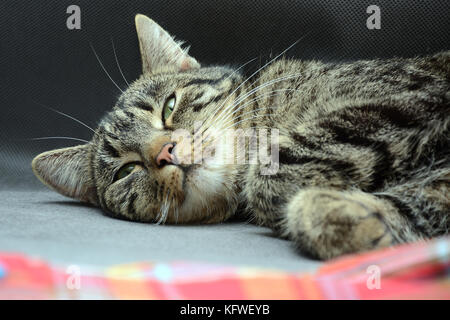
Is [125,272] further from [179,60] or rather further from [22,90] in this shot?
[22,90]

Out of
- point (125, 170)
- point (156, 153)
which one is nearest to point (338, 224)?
point (156, 153)

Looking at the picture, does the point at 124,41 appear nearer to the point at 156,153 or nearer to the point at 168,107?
the point at 168,107

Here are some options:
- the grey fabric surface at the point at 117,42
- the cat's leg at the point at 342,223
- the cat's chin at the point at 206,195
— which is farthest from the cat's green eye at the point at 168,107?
the cat's leg at the point at 342,223

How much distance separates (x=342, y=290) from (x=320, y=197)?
235 millimetres

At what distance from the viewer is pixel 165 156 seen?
1065 mm

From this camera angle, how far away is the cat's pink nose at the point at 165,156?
1062mm

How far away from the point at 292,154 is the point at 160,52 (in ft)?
2.48

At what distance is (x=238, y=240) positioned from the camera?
93 centimetres

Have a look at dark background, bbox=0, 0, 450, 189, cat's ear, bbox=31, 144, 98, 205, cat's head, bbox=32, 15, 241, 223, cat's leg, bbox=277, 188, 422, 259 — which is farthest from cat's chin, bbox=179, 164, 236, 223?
dark background, bbox=0, 0, 450, 189

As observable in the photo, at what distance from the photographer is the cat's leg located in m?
0.77

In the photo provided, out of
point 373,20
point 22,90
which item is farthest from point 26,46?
point 373,20

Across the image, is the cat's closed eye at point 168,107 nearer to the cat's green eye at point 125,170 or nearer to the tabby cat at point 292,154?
the tabby cat at point 292,154

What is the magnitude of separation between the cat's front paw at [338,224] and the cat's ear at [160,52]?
85 cm

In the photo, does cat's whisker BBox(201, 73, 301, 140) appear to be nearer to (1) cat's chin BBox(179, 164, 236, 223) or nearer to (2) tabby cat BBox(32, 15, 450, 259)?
(2) tabby cat BBox(32, 15, 450, 259)
